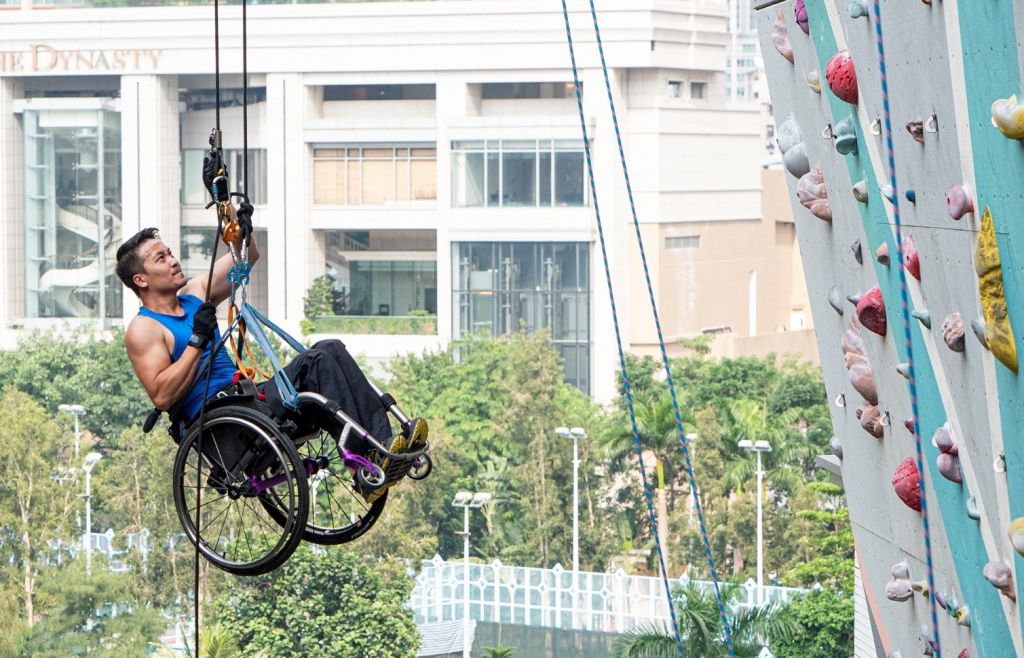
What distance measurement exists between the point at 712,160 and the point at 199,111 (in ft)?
56.6

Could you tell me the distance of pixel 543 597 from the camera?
35031 mm

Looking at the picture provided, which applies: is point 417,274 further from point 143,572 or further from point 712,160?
point 143,572

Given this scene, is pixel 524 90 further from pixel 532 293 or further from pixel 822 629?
pixel 822 629

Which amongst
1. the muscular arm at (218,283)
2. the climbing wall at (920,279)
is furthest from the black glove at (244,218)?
the climbing wall at (920,279)

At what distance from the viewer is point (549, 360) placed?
40.7m

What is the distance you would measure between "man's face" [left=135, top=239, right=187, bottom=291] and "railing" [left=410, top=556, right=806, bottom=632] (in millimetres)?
25830

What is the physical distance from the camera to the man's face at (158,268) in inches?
315

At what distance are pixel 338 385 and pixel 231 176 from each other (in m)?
53.1

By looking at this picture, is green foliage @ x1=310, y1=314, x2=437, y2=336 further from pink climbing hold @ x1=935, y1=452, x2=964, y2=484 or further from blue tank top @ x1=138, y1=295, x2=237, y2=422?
pink climbing hold @ x1=935, y1=452, x2=964, y2=484

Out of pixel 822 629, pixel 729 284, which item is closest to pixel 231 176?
pixel 729 284

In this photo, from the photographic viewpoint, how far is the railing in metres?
34.1

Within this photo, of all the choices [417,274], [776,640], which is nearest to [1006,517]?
[776,640]

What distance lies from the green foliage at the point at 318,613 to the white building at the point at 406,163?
25.2 m

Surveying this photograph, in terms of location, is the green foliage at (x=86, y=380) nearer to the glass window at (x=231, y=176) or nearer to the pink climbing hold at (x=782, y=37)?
the glass window at (x=231, y=176)
